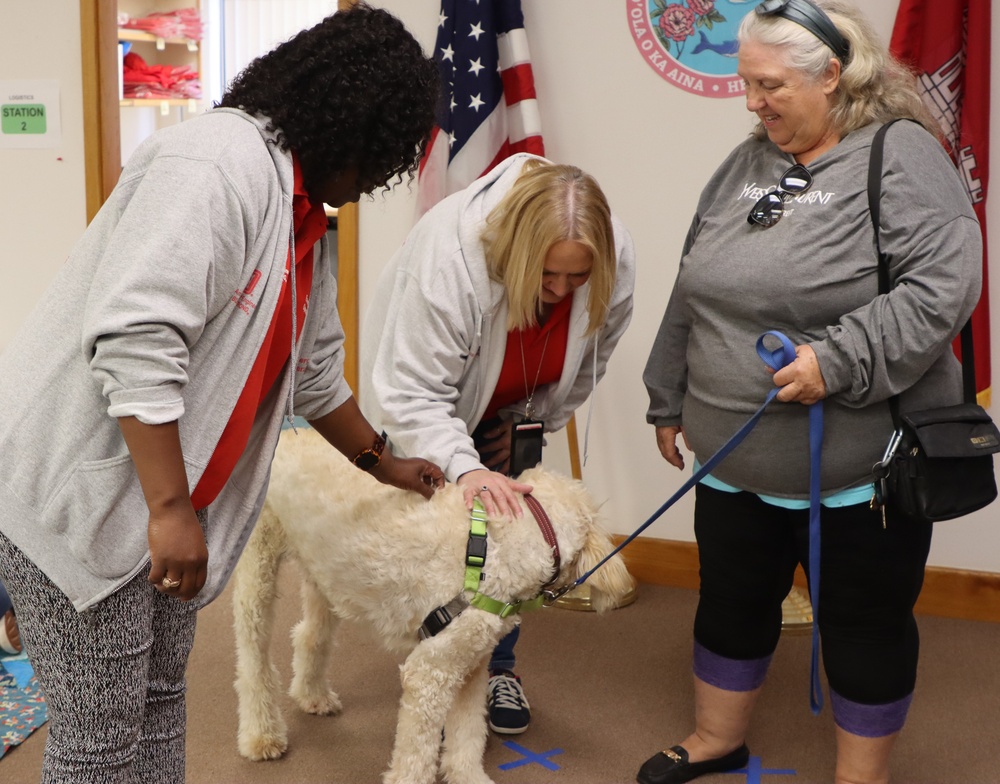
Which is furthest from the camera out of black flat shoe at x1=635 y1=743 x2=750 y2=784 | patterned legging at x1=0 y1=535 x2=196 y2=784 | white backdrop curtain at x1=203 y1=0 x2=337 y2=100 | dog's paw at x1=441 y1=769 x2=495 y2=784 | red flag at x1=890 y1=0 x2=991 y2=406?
white backdrop curtain at x1=203 y1=0 x2=337 y2=100

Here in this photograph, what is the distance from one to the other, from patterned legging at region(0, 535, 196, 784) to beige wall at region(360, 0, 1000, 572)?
2.18 m

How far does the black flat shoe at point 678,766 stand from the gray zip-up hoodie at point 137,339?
1400 mm

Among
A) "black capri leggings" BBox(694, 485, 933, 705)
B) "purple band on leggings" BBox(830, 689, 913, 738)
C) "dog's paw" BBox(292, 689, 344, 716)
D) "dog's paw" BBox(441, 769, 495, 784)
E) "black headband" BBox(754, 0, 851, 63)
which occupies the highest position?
"black headband" BBox(754, 0, 851, 63)

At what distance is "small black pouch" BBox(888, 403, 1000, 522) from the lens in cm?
163

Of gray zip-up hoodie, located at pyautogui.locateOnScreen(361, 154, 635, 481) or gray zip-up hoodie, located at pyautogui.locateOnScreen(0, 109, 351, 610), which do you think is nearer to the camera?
gray zip-up hoodie, located at pyautogui.locateOnScreen(0, 109, 351, 610)

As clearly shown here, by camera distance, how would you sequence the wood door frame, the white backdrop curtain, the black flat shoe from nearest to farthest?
the black flat shoe, the wood door frame, the white backdrop curtain

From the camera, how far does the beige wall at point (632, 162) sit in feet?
10.2

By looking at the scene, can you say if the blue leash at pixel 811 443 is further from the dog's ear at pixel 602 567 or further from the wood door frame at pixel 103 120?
the wood door frame at pixel 103 120

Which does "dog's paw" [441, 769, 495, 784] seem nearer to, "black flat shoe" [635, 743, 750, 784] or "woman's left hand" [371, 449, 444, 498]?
"black flat shoe" [635, 743, 750, 784]

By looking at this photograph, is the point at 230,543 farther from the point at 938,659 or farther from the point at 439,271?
Result: the point at 938,659

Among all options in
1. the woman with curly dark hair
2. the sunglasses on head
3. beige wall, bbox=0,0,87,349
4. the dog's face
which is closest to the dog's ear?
the dog's face

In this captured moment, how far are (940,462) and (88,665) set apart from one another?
1.37 meters

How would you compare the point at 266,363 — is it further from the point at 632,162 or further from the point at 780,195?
the point at 632,162

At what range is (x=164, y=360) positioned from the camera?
0.99 metres
